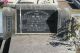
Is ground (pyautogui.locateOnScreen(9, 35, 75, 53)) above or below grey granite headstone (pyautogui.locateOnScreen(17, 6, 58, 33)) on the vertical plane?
below

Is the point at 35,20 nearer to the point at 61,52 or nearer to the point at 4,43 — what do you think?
the point at 4,43

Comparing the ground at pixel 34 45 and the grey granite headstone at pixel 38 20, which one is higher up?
the grey granite headstone at pixel 38 20

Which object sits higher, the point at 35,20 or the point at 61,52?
the point at 35,20

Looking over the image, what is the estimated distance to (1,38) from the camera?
569 inches

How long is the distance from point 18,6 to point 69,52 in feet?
11.4

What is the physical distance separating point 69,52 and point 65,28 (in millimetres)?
2168

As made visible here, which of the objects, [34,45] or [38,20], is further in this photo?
[38,20]

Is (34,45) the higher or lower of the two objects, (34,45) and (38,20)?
the lower

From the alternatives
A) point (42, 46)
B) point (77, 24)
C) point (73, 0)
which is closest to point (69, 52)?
point (42, 46)

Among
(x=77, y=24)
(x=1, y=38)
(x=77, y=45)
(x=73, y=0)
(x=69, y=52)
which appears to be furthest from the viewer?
(x=73, y=0)

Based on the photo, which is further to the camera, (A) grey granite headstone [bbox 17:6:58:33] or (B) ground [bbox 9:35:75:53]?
(A) grey granite headstone [bbox 17:6:58:33]

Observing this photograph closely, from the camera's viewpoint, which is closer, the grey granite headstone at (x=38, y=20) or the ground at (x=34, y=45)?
the ground at (x=34, y=45)

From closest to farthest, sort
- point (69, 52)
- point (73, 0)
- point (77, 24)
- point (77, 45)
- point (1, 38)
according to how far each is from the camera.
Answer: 1. point (69, 52)
2. point (77, 45)
3. point (77, 24)
4. point (1, 38)
5. point (73, 0)

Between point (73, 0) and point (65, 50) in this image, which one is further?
point (73, 0)
